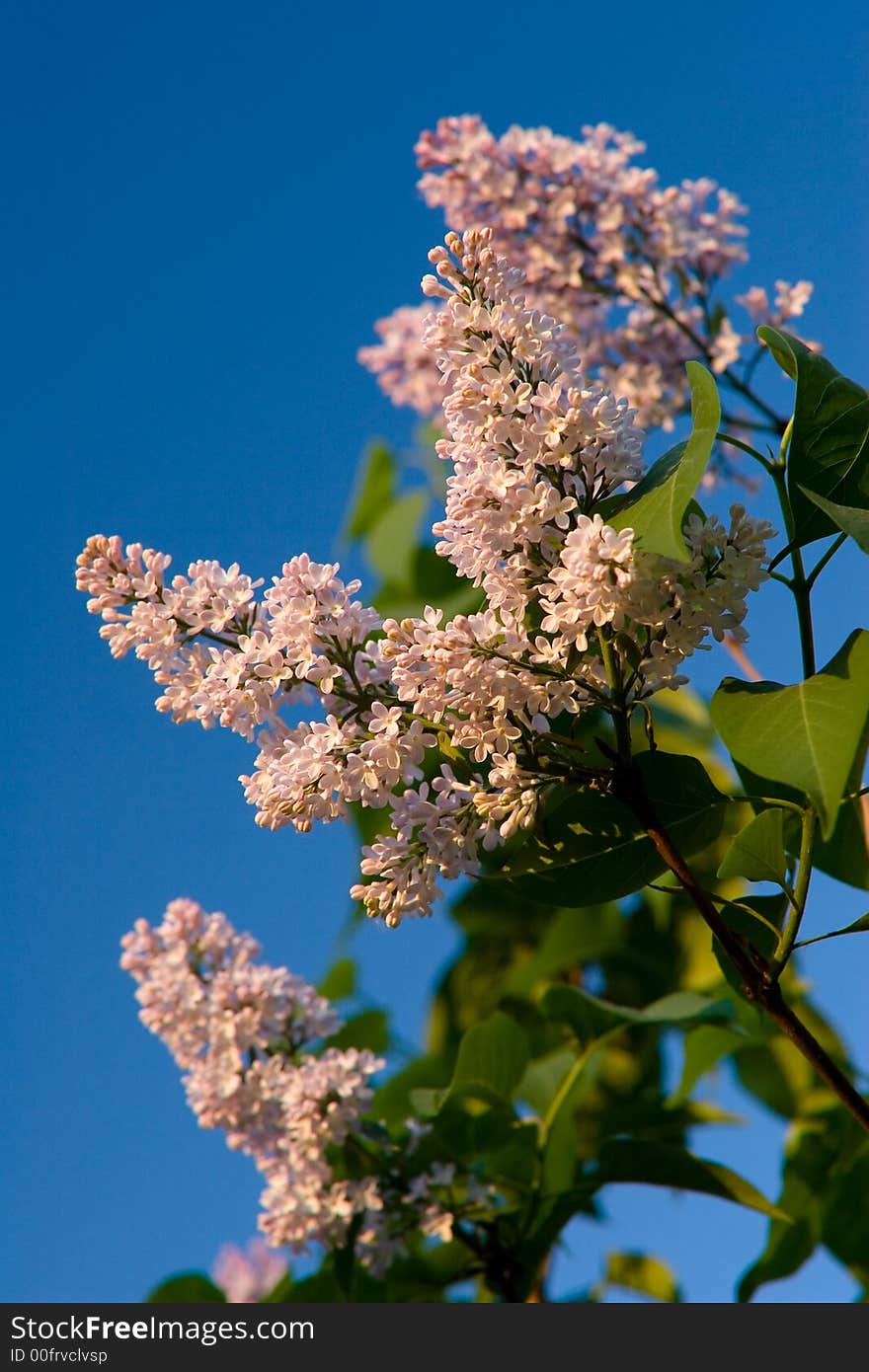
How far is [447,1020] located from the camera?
3.17m

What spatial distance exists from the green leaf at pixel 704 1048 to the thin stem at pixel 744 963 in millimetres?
971

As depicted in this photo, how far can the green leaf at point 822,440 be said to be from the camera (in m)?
1.09

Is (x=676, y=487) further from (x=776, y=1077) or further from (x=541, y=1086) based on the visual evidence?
(x=776, y=1077)

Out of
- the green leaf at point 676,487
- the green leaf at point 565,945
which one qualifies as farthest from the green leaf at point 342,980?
the green leaf at point 676,487

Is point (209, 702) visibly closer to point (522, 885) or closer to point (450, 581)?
point (522, 885)

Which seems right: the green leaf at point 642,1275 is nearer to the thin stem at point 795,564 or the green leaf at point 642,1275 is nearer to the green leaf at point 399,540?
the green leaf at point 399,540

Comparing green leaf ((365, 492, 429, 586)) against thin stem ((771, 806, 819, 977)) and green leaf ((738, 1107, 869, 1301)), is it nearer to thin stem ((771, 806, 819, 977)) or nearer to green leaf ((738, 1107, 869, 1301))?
green leaf ((738, 1107, 869, 1301))

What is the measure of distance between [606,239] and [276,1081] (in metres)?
1.81

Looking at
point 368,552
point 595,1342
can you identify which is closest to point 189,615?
point 595,1342

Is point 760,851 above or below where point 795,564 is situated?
below

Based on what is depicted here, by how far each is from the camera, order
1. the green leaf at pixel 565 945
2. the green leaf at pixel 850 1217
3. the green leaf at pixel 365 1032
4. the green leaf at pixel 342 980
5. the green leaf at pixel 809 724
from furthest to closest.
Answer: the green leaf at pixel 342 980
the green leaf at pixel 565 945
the green leaf at pixel 365 1032
the green leaf at pixel 850 1217
the green leaf at pixel 809 724

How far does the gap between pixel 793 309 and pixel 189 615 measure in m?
1.94

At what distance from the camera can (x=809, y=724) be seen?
925 mm

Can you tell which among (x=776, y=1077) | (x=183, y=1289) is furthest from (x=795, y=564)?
(x=776, y=1077)
